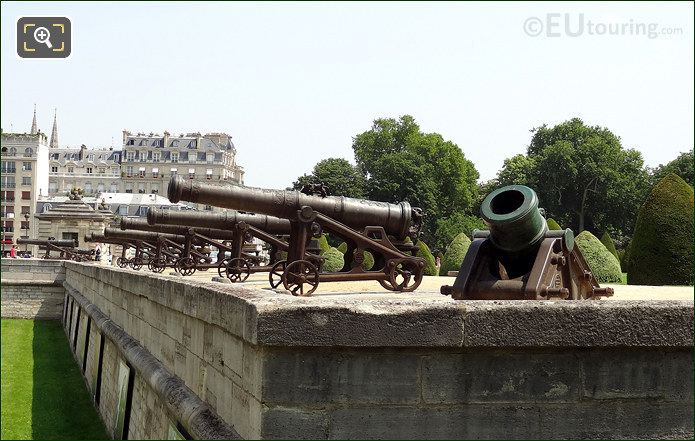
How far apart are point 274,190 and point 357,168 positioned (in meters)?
56.9

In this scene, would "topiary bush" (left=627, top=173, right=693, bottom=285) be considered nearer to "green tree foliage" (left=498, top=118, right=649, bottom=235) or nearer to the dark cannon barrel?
the dark cannon barrel

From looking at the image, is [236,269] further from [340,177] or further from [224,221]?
[340,177]

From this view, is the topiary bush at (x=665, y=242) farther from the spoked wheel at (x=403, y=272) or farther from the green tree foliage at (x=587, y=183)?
the green tree foliage at (x=587, y=183)

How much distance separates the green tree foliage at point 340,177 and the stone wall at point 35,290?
26562 mm

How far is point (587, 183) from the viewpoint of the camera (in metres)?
56.8

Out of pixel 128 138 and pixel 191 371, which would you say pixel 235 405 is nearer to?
pixel 191 371

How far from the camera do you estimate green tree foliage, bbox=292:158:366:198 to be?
60.8 meters

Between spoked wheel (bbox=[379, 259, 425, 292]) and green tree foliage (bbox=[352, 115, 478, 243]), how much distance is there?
47.1m

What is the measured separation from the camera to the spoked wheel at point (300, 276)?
10695 millimetres

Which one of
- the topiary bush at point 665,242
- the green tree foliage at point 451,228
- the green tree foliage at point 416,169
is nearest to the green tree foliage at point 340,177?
the green tree foliage at point 416,169

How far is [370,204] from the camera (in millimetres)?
12047

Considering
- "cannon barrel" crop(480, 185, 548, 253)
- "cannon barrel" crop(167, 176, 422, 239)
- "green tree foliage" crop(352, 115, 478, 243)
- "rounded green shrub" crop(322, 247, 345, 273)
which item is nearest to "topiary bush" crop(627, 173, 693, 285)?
"rounded green shrub" crop(322, 247, 345, 273)

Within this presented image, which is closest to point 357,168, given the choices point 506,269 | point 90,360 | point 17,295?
point 17,295

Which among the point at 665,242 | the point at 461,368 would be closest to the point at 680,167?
the point at 665,242
